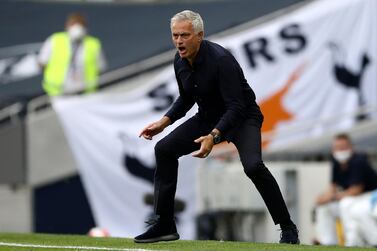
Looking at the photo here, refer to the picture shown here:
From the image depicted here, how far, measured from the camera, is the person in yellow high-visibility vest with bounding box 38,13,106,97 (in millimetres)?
20188

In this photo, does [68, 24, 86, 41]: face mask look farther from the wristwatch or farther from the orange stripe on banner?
the wristwatch

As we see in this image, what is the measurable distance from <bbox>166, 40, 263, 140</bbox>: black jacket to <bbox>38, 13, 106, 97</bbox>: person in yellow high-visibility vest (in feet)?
31.6

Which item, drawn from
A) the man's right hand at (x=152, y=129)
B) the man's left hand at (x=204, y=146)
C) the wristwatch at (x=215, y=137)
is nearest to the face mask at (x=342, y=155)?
the man's right hand at (x=152, y=129)

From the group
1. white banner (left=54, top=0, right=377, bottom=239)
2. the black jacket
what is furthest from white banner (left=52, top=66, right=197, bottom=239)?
the black jacket

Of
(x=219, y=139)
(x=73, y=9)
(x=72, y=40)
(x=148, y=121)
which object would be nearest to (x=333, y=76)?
(x=148, y=121)

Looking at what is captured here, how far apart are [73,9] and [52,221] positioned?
6160mm

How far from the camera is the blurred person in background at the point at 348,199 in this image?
53.8ft

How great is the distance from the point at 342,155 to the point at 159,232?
6511mm

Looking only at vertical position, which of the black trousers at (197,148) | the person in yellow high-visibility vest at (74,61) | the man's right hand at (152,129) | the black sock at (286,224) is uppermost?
the person in yellow high-visibility vest at (74,61)

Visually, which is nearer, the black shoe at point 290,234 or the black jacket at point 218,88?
the black jacket at point 218,88

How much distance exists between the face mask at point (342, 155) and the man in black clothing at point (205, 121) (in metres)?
6.22

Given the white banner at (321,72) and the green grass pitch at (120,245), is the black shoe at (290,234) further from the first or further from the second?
the white banner at (321,72)

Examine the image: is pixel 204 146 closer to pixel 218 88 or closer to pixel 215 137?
pixel 215 137

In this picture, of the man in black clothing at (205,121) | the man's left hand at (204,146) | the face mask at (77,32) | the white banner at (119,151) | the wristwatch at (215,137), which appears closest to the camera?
the man's left hand at (204,146)
